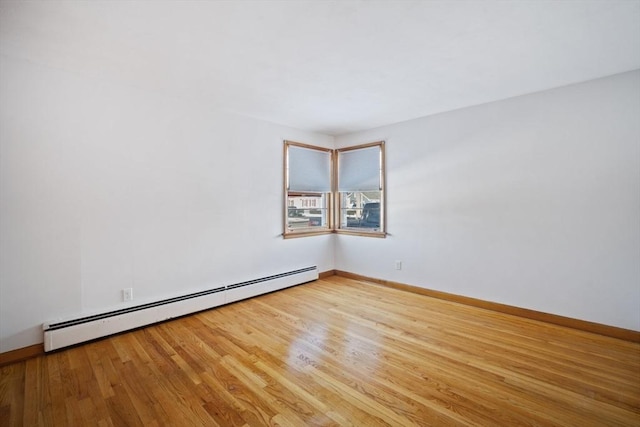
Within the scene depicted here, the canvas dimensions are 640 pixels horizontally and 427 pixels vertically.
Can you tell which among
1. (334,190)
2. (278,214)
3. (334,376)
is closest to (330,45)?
(334,376)

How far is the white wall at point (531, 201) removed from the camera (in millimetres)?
2812

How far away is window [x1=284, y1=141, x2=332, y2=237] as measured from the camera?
468cm

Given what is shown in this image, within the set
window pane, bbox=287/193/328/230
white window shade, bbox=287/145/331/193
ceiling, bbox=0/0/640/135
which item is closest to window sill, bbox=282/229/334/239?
window pane, bbox=287/193/328/230

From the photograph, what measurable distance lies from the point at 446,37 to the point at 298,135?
2.89 m

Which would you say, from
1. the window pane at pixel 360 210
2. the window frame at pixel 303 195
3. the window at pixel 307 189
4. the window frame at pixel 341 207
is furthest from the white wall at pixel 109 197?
the window pane at pixel 360 210

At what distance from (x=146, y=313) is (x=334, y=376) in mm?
2148

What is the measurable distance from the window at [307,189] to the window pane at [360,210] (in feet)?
0.97

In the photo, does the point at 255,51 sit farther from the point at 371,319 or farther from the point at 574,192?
the point at 574,192

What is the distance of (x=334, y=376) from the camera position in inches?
86.6

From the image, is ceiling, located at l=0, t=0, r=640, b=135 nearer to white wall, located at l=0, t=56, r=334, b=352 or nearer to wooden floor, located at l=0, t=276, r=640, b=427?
white wall, located at l=0, t=56, r=334, b=352

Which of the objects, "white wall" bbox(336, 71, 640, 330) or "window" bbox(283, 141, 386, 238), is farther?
"window" bbox(283, 141, 386, 238)

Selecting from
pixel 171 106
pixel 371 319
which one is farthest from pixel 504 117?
pixel 171 106

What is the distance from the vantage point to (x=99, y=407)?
1888 mm

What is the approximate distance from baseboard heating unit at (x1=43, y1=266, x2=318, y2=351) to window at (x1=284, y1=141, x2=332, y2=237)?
964 mm
